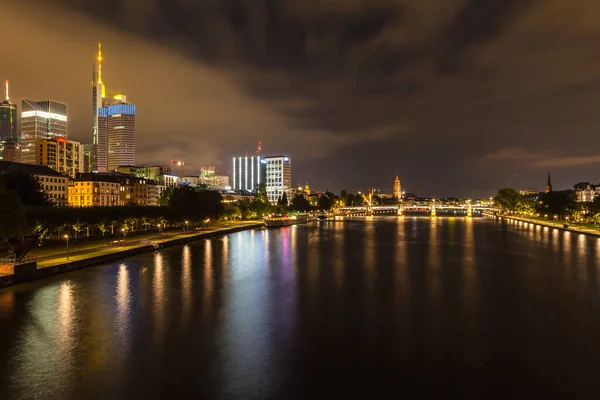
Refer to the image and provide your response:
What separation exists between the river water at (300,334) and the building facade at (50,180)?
65386mm

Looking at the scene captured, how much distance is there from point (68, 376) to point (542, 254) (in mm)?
37233

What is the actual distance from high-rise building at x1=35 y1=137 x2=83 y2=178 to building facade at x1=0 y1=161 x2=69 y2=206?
1070 inches

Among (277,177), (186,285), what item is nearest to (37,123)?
(277,177)

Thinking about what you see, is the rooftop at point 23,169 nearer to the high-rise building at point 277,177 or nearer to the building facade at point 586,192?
the high-rise building at point 277,177

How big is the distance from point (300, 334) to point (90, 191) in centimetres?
9274

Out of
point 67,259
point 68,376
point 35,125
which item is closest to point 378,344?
point 68,376

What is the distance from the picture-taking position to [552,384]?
34.0ft

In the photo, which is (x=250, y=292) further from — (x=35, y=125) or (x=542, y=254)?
(x=35, y=125)

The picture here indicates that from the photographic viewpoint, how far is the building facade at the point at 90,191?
93.2 meters

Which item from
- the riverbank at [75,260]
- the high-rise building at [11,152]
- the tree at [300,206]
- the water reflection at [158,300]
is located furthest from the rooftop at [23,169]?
the high-rise building at [11,152]

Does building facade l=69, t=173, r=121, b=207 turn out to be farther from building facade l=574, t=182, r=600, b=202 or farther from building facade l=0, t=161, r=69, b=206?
building facade l=574, t=182, r=600, b=202

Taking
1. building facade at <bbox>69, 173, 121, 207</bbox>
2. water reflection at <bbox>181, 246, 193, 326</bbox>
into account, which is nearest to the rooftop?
building facade at <bbox>69, 173, 121, 207</bbox>

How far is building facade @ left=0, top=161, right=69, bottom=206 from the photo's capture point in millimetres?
78569

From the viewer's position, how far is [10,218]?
910 inches
